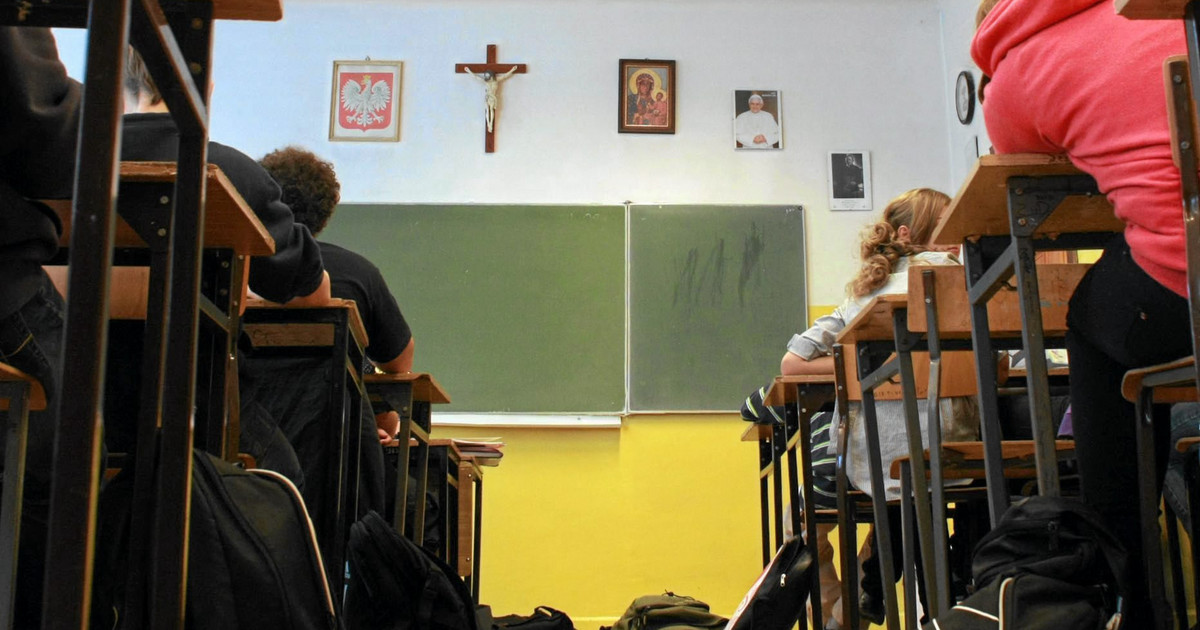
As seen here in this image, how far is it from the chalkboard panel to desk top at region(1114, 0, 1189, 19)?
13.2 ft

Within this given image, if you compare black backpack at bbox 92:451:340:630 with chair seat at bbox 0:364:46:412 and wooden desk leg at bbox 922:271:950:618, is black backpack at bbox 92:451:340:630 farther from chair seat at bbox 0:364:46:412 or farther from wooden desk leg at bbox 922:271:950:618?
wooden desk leg at bbox 922:271:950:618

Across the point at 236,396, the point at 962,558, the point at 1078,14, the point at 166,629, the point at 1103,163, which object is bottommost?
the point at 962,558

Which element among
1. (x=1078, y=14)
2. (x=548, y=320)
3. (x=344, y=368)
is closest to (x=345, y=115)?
(x=548, y=320)

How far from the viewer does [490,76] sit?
5.36 m

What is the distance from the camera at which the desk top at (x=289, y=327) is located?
7.38ft

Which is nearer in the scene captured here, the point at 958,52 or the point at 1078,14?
the point at 1078,14

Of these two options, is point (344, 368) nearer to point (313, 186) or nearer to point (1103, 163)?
point (313, 186)

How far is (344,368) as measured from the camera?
2.25 m

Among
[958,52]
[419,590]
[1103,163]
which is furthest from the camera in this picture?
[958,52]

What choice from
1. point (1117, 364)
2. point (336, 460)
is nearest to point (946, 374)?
point (1117, 364)

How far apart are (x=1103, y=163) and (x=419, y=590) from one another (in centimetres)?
141

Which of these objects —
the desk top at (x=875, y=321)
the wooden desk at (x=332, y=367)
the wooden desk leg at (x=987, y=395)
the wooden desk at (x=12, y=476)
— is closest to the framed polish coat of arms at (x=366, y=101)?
the wooden desk at (x=332, y=367)

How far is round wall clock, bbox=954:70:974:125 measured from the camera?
5066mm

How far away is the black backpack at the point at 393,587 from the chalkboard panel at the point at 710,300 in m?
2.88
